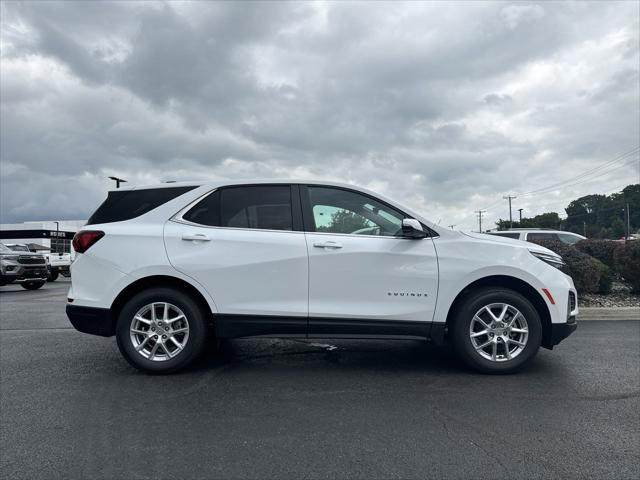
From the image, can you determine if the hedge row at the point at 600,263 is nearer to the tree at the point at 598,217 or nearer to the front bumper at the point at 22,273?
the front bumper at the point at 22,273

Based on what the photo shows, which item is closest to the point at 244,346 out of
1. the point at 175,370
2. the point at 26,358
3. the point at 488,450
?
the point at 175,370

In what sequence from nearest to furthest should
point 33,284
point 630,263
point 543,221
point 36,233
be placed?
point 630,263 → point 33,284 → point 36,233 → point 543,221

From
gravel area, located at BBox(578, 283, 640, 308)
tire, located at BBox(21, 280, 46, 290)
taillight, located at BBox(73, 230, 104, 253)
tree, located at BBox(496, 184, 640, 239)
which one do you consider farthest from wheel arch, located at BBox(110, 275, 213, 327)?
tree, located at BBox(496, 184, 640, 239)

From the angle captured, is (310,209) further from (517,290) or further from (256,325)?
(517,290)

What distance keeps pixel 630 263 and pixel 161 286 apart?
890 centimetres

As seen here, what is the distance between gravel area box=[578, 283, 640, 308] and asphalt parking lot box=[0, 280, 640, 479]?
3279mm

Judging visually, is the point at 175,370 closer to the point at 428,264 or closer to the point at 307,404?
the point at 307,404

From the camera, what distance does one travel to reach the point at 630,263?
8789mm

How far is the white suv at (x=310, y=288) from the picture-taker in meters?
4.13

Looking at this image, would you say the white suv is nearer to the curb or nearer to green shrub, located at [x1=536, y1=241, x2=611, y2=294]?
the curb

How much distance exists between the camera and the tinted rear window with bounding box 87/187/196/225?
4387mm

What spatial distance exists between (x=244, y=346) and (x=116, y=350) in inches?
59.5

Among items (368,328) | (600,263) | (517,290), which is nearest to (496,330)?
(517,290)

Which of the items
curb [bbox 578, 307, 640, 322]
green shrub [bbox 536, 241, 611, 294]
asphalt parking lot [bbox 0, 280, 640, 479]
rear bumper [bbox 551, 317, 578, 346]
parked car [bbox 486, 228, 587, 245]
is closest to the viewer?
asphalt parking lot [bbox 0, 280, 640, 479]
